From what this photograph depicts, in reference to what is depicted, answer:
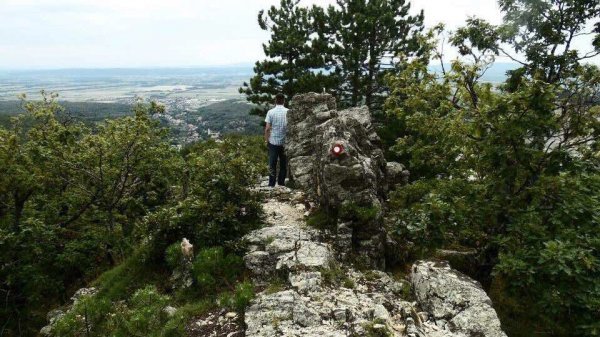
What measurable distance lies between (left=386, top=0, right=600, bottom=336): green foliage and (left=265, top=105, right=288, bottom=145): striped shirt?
4822 millimetres

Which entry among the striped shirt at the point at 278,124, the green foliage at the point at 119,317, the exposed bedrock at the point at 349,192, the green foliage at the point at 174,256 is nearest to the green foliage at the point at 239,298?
the green foliage at the point at 119,317

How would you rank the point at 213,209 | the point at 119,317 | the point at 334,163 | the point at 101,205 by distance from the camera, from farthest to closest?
1. the point at 101,205
2. the point at 213,209
3. the point at 334,163
4. the point at 119,317

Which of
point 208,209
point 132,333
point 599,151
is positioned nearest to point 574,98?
point 599,151

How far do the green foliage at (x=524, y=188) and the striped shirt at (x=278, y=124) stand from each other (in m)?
4.82

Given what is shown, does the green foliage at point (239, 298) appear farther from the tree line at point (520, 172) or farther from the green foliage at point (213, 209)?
the tree line at point (520, 172)

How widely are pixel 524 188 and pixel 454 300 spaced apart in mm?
4463

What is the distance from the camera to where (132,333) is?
29.0 ft

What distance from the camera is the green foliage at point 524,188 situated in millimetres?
9055

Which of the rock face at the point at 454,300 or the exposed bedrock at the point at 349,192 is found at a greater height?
the exposed bedrock at the point at 349,192

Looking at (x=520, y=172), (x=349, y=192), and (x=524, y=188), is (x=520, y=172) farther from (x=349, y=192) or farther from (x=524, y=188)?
(x=349, y=192)

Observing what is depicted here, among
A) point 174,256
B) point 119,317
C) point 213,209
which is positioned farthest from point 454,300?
point 119,317

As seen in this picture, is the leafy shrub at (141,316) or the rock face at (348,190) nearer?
the leafy shrub at (141,316)

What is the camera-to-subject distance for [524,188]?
11.3m

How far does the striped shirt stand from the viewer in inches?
643
